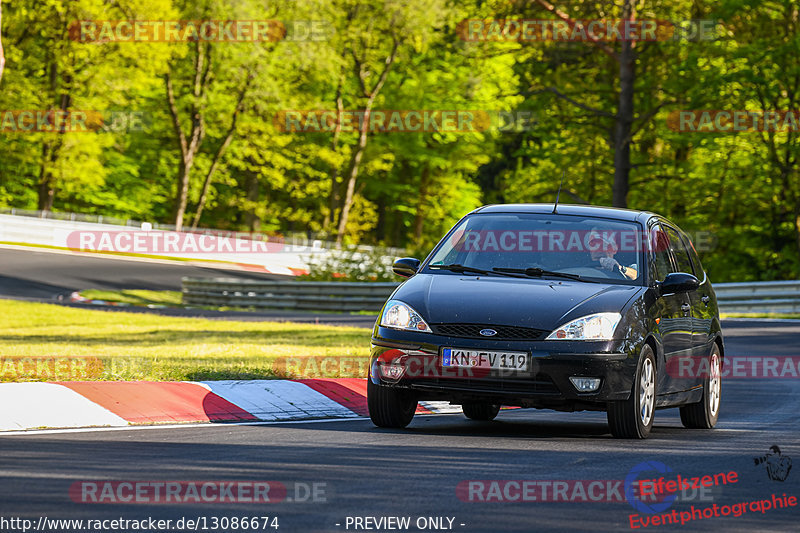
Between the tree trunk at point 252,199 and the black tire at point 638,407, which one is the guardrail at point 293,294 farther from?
the tree trunk at point 252,199

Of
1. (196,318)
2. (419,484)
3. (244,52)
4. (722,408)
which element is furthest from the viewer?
(244,52)

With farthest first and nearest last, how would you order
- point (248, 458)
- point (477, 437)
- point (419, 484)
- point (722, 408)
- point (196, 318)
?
point (196, 318)
point (722, 408)
point (477, 437)
point (248, 458)
point (419, 484)

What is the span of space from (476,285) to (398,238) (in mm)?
67997

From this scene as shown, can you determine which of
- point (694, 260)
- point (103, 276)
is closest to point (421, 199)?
point (103, 276)

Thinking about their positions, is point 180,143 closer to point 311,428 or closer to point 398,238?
point 398,238

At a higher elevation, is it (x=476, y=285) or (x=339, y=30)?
(x=339, y=30)

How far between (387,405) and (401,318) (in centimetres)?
69

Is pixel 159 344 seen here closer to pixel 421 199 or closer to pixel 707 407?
pixel 707 407

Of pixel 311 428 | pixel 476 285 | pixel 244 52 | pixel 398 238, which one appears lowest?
pixel 398 238

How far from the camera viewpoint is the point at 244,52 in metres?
59.2

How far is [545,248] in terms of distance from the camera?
9836 mm

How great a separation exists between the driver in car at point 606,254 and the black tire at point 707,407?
1.55 m

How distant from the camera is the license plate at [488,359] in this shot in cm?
862

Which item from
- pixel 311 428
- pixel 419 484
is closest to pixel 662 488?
pixel 419 484
